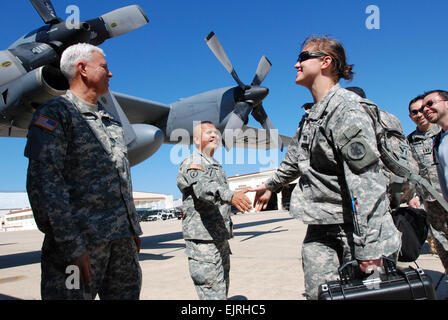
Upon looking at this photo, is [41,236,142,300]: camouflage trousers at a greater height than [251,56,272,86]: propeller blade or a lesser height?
lesser

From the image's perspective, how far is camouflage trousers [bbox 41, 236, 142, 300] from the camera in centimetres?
151

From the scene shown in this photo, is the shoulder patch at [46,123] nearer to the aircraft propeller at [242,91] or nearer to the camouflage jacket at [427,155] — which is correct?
the camouflage jacket at [427,155]

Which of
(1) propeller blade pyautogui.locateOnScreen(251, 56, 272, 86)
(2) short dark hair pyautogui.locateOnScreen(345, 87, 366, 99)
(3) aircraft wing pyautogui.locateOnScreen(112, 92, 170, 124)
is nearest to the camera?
(2) short dark hair pyautogui.locateOnScreen(345, 87, 366, 99)

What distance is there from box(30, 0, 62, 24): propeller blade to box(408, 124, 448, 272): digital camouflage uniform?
7424mm

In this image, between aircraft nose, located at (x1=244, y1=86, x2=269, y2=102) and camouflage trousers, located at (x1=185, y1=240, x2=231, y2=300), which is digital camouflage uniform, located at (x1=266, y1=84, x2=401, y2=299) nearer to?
camouflage trousers, located at (x1=185, y1=240, x2=231, y2=300)

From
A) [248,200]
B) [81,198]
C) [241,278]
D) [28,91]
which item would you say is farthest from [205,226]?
[28,91]

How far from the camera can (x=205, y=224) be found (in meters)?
2.73

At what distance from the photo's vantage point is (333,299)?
126cm

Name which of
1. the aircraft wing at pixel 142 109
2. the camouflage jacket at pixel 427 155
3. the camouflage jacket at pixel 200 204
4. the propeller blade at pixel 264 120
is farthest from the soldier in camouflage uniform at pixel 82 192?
the propeller blade at pixel 264 120

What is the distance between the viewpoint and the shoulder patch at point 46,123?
61.8 inches

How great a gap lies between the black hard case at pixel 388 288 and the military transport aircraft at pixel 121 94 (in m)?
6.01

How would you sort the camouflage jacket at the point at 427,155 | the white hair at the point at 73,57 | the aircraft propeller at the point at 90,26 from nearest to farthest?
the white hair at the point at 73,57 < the camouflage jacket at the point at 427,155 < the aircraft propeller at the point at 90,26

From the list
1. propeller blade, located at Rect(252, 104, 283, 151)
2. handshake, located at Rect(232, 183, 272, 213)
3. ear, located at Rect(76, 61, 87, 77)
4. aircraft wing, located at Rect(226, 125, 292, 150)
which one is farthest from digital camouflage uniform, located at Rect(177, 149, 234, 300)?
aircraft wing, located at Rect(226, 125, 292, 150)
